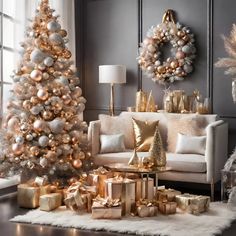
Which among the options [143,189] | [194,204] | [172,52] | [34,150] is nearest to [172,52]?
[172,52]

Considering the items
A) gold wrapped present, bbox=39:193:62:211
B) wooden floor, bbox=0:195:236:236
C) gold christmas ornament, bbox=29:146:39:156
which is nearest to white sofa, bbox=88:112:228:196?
gold christmas ornament, bbox=29:146:39:156

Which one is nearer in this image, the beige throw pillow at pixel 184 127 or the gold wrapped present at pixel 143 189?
the gold wrapped present at pixel 143 189

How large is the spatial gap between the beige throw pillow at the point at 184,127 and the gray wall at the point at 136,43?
540 mm

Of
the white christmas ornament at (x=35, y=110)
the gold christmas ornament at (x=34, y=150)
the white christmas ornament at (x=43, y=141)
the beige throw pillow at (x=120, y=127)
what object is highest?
the white christmas ornament at (x=35, y=110)

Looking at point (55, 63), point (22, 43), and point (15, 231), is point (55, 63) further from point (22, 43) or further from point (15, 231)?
point (15, 231)

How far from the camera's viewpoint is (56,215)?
4.24 metres

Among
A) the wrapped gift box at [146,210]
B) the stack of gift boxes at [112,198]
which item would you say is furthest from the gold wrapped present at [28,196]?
the wrapped gift box at [146,210]

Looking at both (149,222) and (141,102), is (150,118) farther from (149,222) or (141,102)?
(149,222)

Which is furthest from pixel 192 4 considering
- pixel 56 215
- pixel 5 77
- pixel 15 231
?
pixel 15 231

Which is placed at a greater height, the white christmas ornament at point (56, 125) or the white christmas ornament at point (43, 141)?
the white christmas ornament at point (56, 125)

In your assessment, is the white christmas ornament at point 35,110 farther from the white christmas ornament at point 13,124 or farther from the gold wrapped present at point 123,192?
the gold wrapped present at point 123,192

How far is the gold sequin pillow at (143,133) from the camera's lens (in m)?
5.61

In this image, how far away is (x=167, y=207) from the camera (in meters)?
4.30

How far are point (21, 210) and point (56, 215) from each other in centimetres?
45
